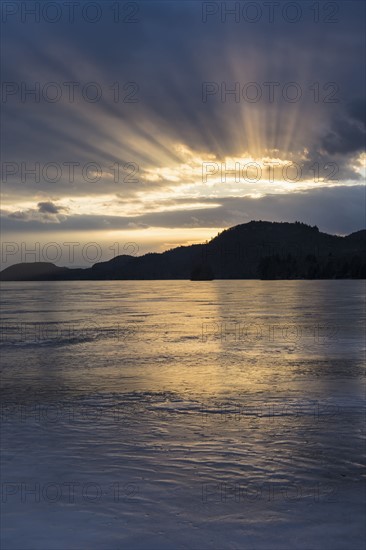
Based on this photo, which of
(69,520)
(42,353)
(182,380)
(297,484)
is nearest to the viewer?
(69,520)

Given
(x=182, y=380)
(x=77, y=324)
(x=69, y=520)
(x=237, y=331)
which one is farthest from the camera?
(x=77, y=324)

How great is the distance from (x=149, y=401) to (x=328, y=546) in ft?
25.7

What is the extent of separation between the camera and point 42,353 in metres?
23.4

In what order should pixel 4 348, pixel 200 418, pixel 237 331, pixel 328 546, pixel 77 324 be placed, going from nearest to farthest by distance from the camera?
pixel 328 546 < pixel 200 418 < pixel 4 348 < pixel 237 331 < pixel 77 324

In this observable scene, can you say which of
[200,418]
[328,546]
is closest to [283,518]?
[328,546]

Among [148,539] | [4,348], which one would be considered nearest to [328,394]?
[148,539]

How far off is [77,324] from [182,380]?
79.3ft

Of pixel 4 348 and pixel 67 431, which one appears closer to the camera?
pixel 67 431

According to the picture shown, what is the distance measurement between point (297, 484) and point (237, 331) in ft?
79.8

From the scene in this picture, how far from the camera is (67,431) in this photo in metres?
10.9

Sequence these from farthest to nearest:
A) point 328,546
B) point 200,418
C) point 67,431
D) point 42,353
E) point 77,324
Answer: point 77,324
point 42,353
point 200,418
point 67,431
point 328,546

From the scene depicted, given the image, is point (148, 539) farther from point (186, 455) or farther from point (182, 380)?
point (182, 380)

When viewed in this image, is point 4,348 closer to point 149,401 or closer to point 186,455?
point 149,401

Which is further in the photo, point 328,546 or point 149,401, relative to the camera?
point 149,401
